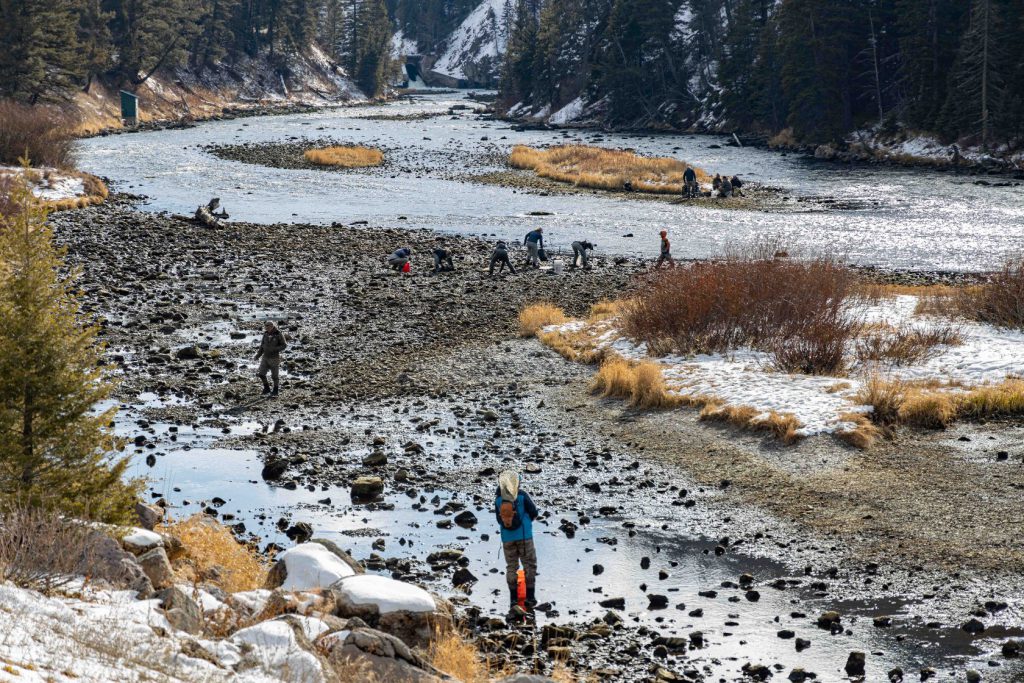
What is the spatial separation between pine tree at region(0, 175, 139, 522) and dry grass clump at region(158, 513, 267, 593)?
1122 millimetres

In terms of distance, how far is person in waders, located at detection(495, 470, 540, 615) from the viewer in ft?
40.0

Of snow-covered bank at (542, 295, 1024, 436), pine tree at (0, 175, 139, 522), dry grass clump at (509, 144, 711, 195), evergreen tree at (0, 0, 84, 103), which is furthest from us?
evergreen tree at (0, 0, 84, 103)

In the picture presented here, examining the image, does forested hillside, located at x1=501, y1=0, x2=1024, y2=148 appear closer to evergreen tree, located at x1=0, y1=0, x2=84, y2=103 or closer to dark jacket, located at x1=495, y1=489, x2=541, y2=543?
evergreen tree, located at x1=0, y1=0, x2=84, y2=103

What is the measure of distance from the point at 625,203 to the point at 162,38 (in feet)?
223

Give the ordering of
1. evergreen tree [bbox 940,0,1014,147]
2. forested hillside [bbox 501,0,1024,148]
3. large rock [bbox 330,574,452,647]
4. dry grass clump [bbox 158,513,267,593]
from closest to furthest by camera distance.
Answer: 1. large rock [bbox 330,574,452,647]
2. dry grass clump [bbox 158,513,267,593]
3. evergreen tree [bbox 940,0,1014,147]
4. forested hillside [bbox 501,0,1024,148]

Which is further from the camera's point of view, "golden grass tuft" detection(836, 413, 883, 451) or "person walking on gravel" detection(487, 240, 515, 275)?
"person walking on gravel" detection(487, 240, 515, 275)

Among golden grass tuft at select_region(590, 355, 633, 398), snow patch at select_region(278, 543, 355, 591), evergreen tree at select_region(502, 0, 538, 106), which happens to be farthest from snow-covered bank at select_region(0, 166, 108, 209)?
evergreen tree at select_region(502, 0, 538, 106)

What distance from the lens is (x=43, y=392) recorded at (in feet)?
35.1

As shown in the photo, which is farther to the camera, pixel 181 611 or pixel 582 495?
pixel 582 495

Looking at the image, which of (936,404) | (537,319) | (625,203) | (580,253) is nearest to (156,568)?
(936,404)

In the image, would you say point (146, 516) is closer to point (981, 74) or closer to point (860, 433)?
point (860, 433)

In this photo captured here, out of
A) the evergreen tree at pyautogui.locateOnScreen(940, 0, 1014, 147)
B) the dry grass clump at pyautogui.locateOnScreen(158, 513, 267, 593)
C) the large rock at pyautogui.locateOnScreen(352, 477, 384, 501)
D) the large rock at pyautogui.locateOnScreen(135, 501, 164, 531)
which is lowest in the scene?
the large rock at pyautogui.locateOnScreen(352, 477, 384, 501)

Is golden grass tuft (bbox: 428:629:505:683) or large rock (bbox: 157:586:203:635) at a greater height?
large rock (bbox: 157:586:203:635)

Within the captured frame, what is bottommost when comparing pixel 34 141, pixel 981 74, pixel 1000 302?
pixel 1000 302
